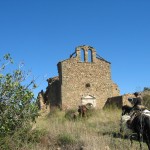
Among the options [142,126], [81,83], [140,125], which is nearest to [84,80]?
[81,83]

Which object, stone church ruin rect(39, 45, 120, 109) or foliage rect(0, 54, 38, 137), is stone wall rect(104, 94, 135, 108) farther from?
foliage rect(0, 54, 38, 137)

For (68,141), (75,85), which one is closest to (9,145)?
(68,141)

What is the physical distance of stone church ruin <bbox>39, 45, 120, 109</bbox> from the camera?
1319 inches

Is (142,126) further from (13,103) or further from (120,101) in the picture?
(120,101)

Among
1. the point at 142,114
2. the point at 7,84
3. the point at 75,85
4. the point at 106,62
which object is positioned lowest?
the point at 142,114

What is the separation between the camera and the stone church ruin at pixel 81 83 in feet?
110

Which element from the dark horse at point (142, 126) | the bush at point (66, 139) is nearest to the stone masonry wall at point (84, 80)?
the bush at point (66, 139)

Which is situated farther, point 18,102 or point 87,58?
point 87,58

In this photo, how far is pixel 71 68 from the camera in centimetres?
3434

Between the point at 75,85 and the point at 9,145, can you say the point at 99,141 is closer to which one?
the point at 9,145

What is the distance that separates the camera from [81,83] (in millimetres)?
34219

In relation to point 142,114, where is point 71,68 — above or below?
above

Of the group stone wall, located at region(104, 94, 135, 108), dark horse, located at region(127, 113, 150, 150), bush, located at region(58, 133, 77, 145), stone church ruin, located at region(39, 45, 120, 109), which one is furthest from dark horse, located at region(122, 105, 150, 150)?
stone church ruin, located at region(39, 45, 120, 109)

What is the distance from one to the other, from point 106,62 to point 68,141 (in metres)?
25.6
